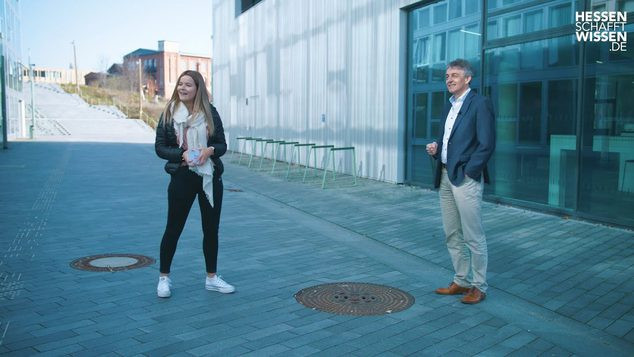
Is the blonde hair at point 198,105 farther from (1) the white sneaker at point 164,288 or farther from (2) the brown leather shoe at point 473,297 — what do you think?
(2) the brown leather shoe at point 473,297

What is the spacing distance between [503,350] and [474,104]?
189 cm

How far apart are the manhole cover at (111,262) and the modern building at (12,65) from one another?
1257 inches


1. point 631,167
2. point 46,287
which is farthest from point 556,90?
point 46,287

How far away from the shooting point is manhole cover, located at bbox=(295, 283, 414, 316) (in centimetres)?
468

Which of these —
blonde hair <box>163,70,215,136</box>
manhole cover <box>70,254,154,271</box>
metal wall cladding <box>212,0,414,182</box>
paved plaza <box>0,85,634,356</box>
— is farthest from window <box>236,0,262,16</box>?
blonde hair <box>163,70,215,136</box>

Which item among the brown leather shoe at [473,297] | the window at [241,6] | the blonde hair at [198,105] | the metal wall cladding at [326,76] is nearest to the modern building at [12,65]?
the window at [241,6]

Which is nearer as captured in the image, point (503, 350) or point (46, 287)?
point (503, 350)

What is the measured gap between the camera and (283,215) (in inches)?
374

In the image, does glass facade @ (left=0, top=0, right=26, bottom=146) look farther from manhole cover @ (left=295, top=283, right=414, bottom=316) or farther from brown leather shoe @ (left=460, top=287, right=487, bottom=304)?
brown leather shoe @ (left=460, top=287, right=487, bottom=304)

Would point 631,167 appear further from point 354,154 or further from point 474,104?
point 354,154

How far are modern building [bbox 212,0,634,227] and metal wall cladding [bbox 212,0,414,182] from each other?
45 mm

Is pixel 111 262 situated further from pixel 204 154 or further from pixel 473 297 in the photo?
pixel 473 297

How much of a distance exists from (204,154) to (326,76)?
12094 mm

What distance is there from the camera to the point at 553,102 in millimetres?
8828
